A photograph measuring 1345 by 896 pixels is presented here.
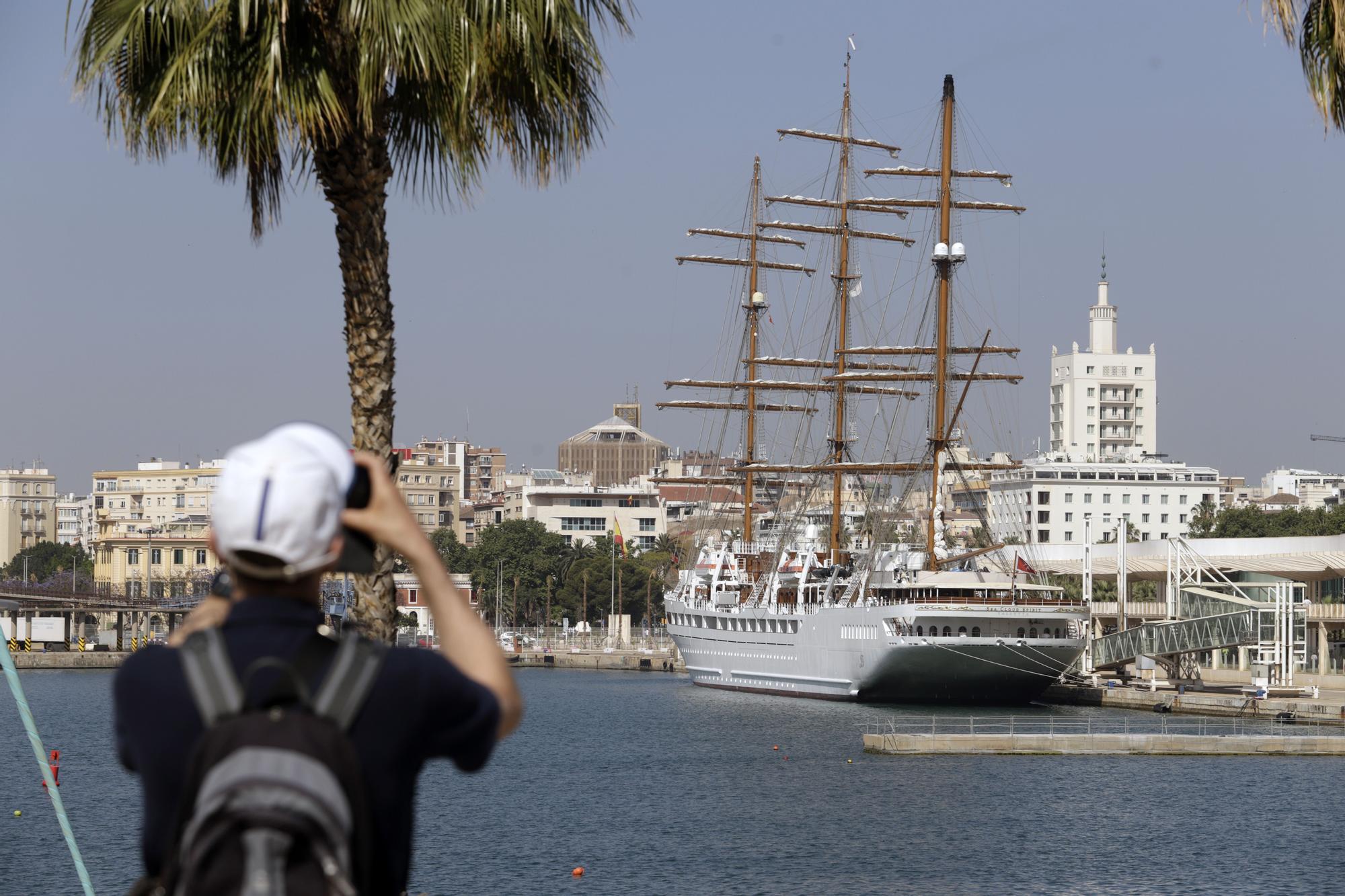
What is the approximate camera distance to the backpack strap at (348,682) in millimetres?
2840

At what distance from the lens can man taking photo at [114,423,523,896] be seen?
106 inches

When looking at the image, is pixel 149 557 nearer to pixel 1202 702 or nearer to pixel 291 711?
pixel 1202 702

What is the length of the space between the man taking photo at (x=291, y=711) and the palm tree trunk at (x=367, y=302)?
684cm

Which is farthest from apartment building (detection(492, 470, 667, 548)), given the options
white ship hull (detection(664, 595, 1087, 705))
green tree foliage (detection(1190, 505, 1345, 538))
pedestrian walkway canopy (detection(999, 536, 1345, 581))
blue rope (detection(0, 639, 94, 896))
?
blue rope (detection(0, 639, 94, 896))

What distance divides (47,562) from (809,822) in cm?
15049

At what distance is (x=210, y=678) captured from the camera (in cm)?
286

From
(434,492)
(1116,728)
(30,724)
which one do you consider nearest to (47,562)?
(434,492)

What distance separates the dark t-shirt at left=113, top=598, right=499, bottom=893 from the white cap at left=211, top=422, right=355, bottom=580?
9cm

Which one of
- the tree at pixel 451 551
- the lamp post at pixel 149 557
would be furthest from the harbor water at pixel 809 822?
the tree at pixel 451 551

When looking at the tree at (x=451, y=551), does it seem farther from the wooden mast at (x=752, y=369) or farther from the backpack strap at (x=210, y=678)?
the backpack strap at (x=210, y=678)

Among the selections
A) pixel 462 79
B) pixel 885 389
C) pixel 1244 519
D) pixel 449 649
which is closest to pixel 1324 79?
pixel 462 79

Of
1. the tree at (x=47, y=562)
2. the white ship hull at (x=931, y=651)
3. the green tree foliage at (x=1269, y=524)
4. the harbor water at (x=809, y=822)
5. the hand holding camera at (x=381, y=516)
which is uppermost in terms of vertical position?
the green tree foliage at (x=1269, y=524)

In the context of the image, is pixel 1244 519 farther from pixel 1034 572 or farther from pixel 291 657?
pixel 291 657

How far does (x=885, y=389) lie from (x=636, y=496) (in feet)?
271
